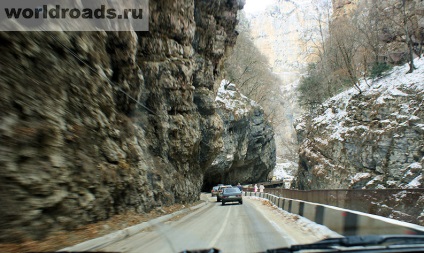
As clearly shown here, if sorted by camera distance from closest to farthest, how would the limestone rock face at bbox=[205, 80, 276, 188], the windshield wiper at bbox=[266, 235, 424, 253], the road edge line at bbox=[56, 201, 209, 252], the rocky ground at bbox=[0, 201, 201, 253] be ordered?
the windshield wiper at bbox=[266, 235, 424, 253]
the rocky ground at bbox=[0, 201, 201, 253]
the road edge line at bbox=[56, 201, 209, 252]
the limestone rock face at bbox=[205, 80, 276, 188]

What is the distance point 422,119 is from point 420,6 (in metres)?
16.3

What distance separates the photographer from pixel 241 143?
57.6 metres

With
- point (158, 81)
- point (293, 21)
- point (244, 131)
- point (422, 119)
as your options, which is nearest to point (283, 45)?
point (293, 21)

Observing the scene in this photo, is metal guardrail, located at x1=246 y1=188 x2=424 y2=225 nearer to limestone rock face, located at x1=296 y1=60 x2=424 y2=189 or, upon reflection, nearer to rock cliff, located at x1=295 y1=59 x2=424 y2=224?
rock cliff, located at x1=295 y1=59 x2=424 y2=224

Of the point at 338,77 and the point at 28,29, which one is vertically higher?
the point at 338,77

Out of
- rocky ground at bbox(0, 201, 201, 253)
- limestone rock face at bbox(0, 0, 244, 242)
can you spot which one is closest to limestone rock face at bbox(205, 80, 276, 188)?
limestone rock face at bbox(0, 0, 244, 242)

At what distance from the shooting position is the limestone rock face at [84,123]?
7332mm

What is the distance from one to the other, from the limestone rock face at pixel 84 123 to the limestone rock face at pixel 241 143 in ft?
96.2

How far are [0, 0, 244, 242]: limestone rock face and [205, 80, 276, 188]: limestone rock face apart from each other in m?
29.3

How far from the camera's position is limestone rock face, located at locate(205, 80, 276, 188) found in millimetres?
53406

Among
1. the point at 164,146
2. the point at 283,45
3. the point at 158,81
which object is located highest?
the point at 283,45

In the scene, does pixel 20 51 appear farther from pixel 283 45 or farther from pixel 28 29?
pixel 283 45

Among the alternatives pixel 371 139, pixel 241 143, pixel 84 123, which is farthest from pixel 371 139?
pixel 84 123

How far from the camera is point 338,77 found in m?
47.7
